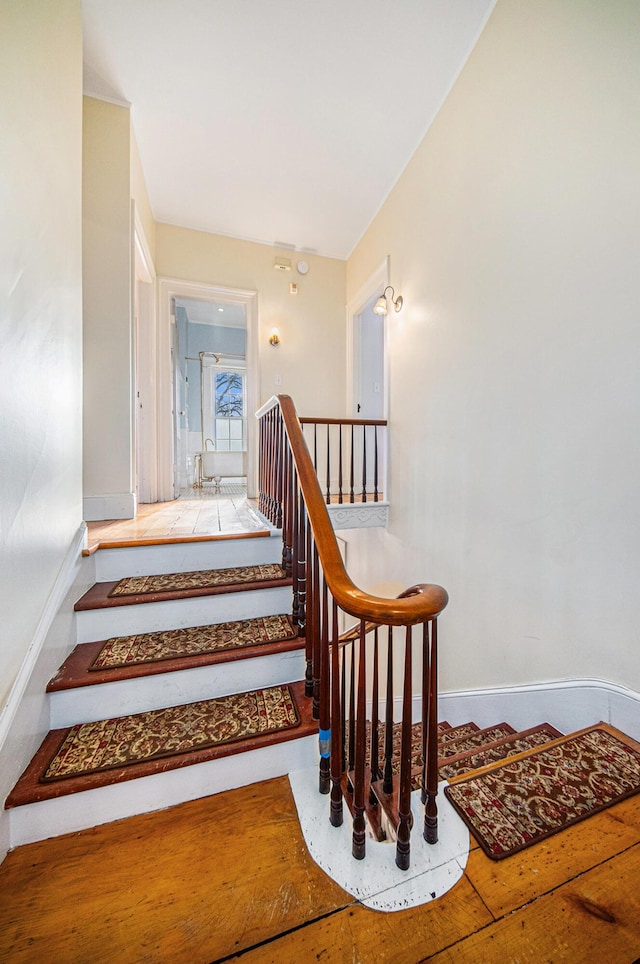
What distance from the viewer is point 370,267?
367cm

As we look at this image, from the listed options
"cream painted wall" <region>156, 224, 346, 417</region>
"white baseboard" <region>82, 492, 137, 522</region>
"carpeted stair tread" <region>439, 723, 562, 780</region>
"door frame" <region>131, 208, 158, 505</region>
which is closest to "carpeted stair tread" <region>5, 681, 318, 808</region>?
"carpeted stair tread" <region>439, 723, 562, 780</region>

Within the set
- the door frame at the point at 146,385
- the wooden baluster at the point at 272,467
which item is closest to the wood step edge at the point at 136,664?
the wooden baluster at the point at 272,467

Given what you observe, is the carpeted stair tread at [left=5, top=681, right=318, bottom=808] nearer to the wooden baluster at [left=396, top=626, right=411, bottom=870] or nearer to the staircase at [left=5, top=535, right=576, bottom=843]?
the staircase at [left=5, top=535, right=576, bottom=843]

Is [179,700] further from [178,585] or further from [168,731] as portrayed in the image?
[178,585]

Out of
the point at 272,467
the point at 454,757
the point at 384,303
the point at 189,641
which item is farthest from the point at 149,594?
the point at 384,303

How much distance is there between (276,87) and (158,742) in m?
3.59

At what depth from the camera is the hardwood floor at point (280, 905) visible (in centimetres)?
74

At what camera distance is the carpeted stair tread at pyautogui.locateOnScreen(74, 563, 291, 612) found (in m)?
1.59

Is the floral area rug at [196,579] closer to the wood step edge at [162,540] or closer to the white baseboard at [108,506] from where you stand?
the wood step edge at [162,540]

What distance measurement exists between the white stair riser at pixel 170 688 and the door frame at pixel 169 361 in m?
2.64

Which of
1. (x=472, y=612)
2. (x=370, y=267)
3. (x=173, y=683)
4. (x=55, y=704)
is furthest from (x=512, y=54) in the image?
(x=55, y=704)

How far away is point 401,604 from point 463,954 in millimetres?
681

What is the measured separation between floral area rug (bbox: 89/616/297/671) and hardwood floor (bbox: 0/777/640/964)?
514 mm

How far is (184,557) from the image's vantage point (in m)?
1.94
